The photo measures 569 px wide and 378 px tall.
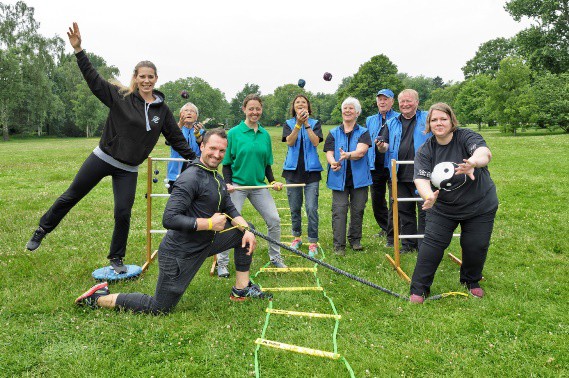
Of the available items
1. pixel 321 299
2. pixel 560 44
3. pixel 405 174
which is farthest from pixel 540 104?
pixel 321 299

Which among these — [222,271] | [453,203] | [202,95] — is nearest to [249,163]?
[222,271]

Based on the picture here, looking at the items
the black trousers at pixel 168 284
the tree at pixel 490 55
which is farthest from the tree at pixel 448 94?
the black trousers at pixel 168 284

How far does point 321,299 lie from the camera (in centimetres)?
458

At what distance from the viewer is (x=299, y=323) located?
396 cm

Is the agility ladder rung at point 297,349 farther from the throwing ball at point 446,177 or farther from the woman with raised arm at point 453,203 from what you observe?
the throwing ball at point 446,177

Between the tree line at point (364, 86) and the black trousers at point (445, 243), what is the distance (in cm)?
964

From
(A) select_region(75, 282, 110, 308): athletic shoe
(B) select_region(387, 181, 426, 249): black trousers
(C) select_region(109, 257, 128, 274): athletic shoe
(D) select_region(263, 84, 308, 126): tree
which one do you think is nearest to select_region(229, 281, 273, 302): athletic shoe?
(A) select_region(75, 282, 110, 308): athletic shoe

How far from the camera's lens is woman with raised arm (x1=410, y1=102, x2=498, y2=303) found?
4383mm

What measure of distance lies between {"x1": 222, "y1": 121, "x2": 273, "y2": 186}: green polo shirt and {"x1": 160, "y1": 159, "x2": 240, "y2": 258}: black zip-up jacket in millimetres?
1027

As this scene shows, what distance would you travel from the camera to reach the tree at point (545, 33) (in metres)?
35.0

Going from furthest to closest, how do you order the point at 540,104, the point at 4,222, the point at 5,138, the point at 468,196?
the point at 5,138, the point at 540,104, the point at 4,222, the point at 468,196

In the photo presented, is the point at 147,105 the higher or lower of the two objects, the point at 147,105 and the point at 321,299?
the higher

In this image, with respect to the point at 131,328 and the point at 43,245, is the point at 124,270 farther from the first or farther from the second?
the point at 43,245

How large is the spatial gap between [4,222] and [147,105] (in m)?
5.38
